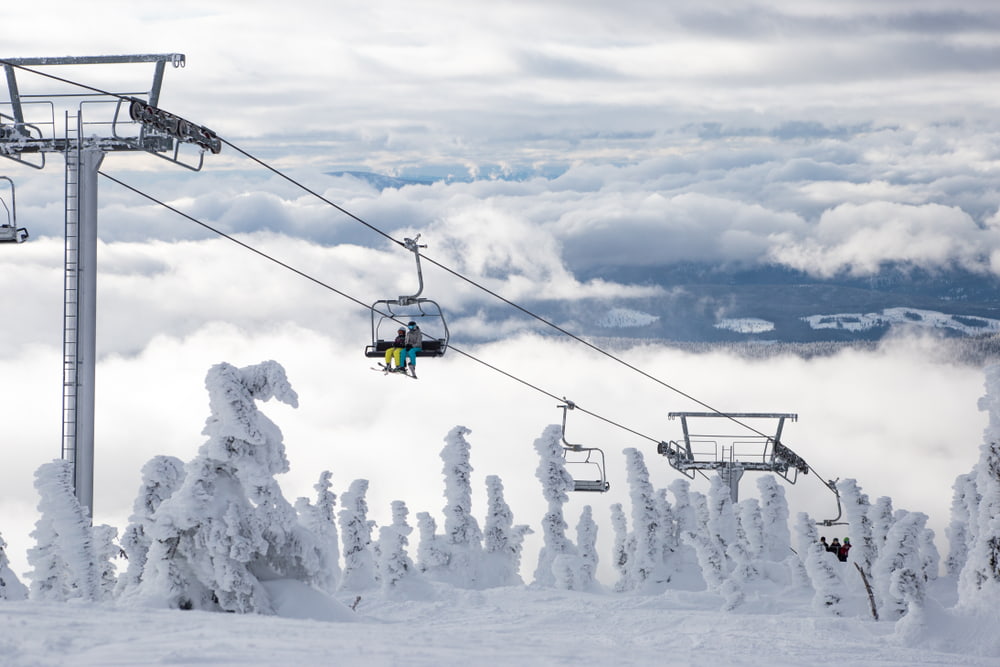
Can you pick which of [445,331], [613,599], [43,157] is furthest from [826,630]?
[43,157]

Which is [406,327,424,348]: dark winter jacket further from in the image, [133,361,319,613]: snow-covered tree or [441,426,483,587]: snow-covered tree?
[441,426,483,587]: snow-covered tree

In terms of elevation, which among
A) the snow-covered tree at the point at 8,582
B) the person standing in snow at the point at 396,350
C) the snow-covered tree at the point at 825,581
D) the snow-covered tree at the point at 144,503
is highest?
the person standing in snow at the point at 396,350

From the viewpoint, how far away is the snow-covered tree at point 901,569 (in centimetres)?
2934

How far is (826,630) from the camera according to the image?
31469mm

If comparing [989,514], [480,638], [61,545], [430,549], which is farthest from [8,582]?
[989,514]

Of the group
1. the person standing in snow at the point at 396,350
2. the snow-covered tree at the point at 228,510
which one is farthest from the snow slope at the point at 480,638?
the person standing in snow at the point at 396,350

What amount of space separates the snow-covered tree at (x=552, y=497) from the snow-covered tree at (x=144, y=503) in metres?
17.9

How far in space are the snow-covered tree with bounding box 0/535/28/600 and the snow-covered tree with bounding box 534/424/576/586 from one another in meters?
22.1

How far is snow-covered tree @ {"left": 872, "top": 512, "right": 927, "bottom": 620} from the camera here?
29.3m

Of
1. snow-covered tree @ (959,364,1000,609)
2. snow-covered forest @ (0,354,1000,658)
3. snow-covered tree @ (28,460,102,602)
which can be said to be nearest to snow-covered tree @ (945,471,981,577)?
snow-covered forest @ (0,354,1000,658)

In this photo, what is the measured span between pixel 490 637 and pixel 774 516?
2786cm

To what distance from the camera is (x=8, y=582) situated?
88.1ft

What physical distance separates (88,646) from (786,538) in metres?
34.6

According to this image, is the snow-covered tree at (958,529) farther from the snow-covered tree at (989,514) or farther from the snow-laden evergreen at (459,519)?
the snow-laden evergreen at (459,519)
